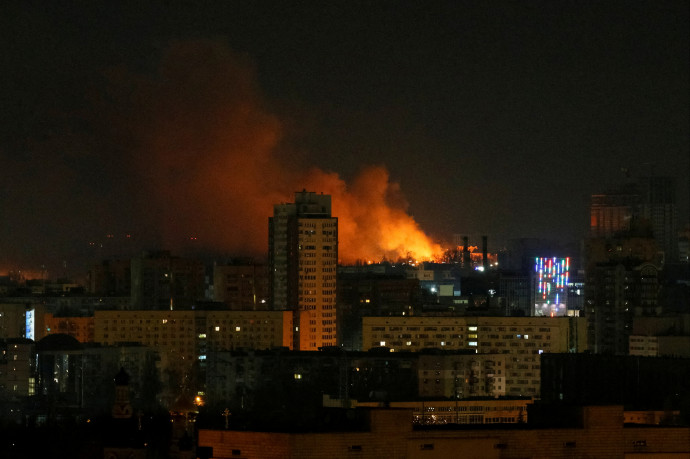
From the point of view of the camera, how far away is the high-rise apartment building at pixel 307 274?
A: 39.0 metres

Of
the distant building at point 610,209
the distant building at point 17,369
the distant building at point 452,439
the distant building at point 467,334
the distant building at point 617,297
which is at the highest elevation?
the distant building at point 610,209

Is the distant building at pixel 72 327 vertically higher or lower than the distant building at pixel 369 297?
lower

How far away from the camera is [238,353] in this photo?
34562mm

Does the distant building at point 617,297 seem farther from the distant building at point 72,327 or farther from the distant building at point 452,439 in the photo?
the distant building at point 452,439

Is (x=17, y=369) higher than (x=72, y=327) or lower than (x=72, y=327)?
lower

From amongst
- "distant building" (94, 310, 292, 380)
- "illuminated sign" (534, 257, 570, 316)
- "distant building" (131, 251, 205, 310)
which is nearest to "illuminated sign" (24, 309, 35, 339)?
"distant building" (94, 310, 292, 380)

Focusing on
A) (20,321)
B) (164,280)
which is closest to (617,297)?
(164,280)

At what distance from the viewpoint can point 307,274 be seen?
39.5 meters

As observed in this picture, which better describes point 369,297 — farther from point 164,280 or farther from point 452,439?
point 452,439

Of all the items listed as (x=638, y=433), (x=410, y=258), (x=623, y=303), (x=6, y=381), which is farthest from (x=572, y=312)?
(x=638, y=433)

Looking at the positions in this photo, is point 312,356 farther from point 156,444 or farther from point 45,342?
point 156,444

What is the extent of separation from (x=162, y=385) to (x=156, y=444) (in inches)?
555

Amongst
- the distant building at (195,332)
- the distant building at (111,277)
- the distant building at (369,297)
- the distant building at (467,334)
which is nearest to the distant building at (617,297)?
the distant building at (467,334)

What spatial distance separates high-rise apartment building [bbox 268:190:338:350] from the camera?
39.0 meters
